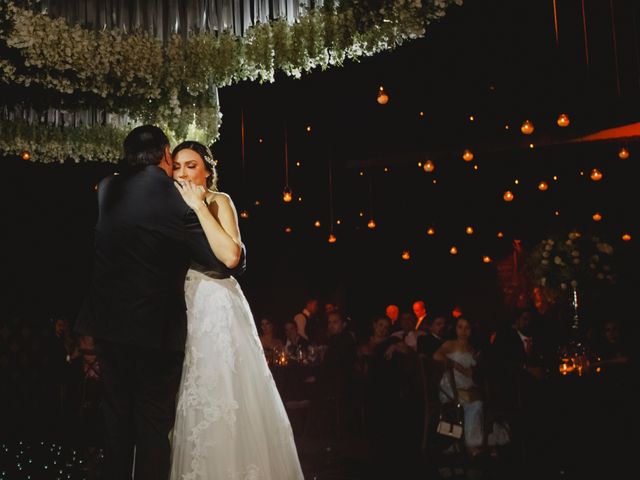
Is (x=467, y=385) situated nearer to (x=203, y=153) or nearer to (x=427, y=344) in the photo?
(x=427, y=344)

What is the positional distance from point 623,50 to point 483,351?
3500 millimetres

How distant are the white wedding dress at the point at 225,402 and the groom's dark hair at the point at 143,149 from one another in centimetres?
55

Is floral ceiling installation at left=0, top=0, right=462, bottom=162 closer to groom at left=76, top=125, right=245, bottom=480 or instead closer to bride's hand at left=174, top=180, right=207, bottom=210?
bride's hand at left=174, top=180, right=207, bottom=210

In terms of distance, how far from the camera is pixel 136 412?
2.91 meters

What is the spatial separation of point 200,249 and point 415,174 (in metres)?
12.5

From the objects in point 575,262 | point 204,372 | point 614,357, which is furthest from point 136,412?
point 575,262

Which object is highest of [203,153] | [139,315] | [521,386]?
[203,153]

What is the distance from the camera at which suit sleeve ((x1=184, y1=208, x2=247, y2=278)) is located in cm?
303

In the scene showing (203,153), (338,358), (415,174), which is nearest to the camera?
(203,153)

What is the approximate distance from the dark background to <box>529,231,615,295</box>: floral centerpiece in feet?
3.40

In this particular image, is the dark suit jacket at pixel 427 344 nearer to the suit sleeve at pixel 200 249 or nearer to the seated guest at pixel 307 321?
the seated guest at pixel 307 321

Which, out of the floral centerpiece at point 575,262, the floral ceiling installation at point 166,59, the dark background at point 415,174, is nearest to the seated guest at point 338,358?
the floral ceiling installation at point 166,59

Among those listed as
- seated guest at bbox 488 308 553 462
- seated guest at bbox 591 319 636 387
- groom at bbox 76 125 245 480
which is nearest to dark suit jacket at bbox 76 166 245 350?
groom at bbox 76 125 245 480

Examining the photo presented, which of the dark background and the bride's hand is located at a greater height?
the dark background
